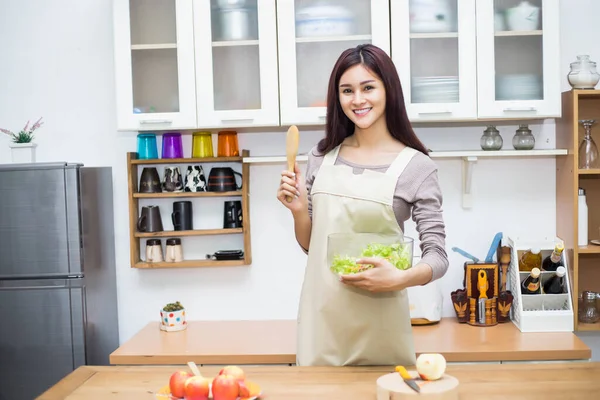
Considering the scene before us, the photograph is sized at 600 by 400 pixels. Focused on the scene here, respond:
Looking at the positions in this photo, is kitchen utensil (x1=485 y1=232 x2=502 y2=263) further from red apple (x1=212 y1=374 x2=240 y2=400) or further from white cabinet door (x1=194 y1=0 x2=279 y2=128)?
red apple (x1=212 y1=374 x2=240 y2=400)

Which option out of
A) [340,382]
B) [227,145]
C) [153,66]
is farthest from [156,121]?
[340,382]

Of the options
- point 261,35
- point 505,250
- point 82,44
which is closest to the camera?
point 261,35

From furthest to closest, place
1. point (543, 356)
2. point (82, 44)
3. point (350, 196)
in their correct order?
point (82, 44), point (543, 356), point (350, 196)

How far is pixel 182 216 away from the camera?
3057 millimetres

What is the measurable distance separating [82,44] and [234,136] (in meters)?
0.81

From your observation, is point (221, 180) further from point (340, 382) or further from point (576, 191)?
point (340, 382)


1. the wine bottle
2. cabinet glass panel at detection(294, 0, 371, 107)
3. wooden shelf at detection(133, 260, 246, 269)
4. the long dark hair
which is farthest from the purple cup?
the wine bottle

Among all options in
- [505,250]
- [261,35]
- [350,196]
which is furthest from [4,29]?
[505,250]

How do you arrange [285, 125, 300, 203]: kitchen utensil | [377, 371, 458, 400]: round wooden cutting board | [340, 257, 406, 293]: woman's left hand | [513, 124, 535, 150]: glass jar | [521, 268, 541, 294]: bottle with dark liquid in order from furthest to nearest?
1. [513, 124, 535, 150]: glass jar
2. [521, 268, 541, 294]: bottle with dark liquid
3. [285, 125, 300, 203]: kitchen utensil
4. [340, 257, 406, 293]: woman's left hand
5. [377, 371, 458, 400]: round wooden cutting board

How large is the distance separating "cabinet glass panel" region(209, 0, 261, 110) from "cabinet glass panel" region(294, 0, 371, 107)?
0.17m

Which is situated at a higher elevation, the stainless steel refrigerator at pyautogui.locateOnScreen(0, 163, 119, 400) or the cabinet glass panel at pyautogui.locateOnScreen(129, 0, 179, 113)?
the cabinet glass panel at pyautogui.locateOnScreen(129, 0, 179, 113)

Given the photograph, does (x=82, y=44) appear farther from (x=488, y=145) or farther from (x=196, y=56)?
(x=488, y=145)

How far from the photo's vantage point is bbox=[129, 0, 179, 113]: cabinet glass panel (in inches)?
109

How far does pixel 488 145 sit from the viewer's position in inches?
114
